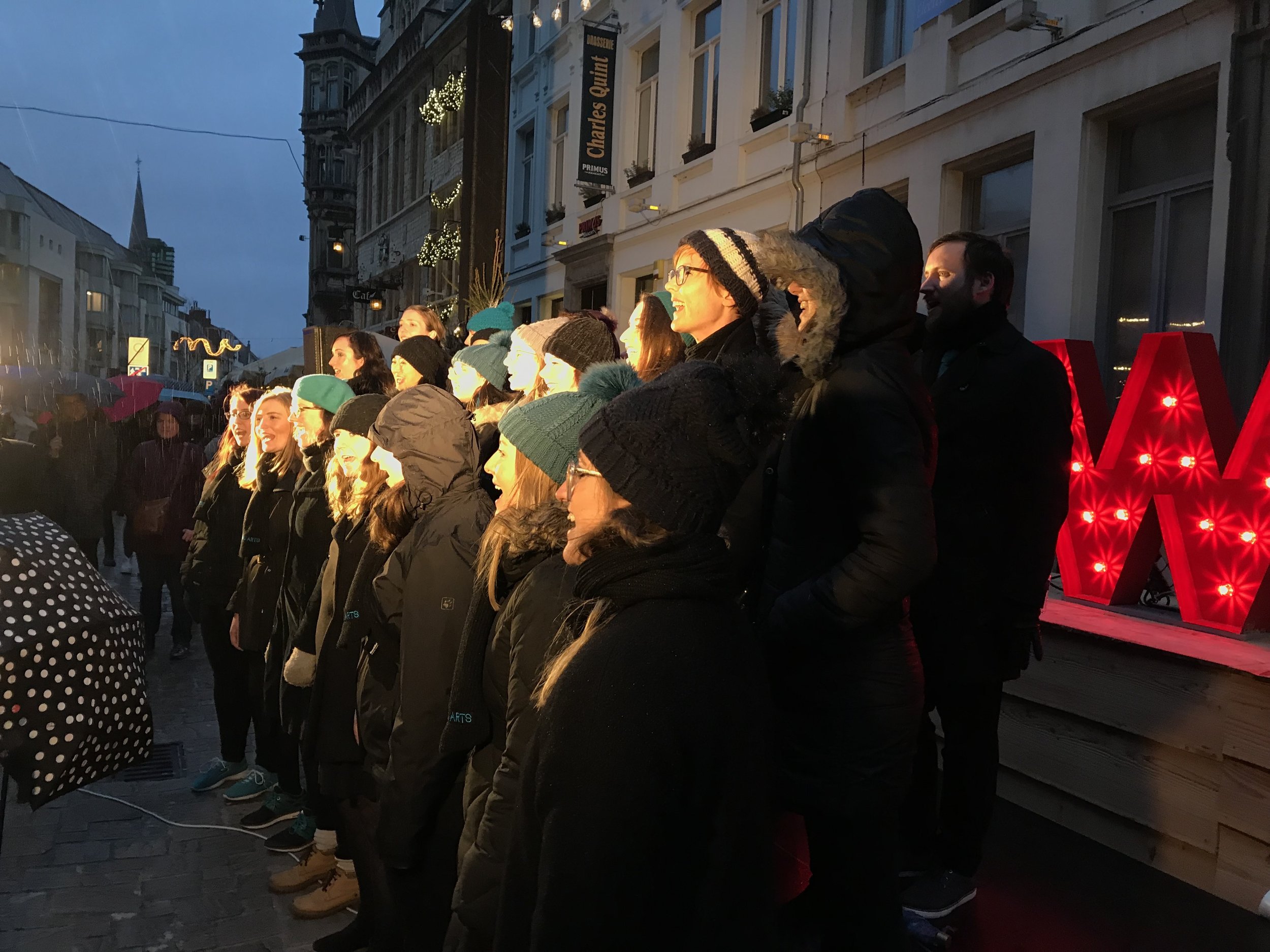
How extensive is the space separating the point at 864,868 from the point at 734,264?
5.69 ft

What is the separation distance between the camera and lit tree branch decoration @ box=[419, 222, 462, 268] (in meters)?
22.0

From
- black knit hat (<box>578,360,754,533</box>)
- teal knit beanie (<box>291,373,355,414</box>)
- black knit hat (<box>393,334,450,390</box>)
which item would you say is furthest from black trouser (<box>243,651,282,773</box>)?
black knit hat (<box>578,360,754,533</box>)

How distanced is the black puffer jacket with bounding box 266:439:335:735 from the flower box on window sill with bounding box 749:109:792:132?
8.01m

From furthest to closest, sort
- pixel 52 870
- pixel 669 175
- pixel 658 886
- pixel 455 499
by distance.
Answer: pixel 669 175 < pixel 52 870 < pixel 455 499 < pixel 658 886

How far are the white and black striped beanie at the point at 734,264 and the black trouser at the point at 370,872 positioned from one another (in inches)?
77.9

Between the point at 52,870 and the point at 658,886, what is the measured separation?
405 cm

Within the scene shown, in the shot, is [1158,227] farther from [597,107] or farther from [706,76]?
[597,107]

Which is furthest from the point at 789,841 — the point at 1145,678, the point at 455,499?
the point at 455,499

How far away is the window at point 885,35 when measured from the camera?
9.43 metres

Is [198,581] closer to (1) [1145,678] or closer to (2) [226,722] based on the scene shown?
(2) [226,722]

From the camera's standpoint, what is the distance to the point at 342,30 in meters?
53.2

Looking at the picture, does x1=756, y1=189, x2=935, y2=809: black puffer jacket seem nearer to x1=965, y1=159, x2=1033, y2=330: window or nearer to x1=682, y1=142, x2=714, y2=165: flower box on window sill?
x1=965, y1=159, x2=1033, y2=330: window

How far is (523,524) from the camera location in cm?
241

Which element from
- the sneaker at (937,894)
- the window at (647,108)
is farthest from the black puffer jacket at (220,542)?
the window at (647,108)
